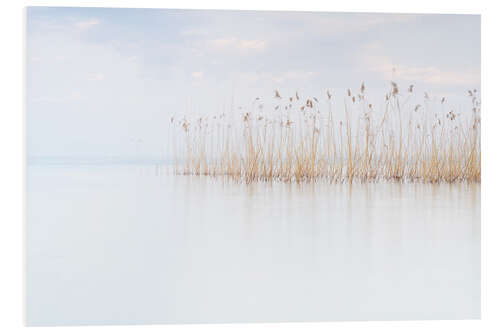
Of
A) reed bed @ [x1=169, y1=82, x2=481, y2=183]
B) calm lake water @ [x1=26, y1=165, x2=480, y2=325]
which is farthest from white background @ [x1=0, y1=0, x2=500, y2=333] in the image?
reed bed @ [x1=169, y1=82, x2=481, y2=183]

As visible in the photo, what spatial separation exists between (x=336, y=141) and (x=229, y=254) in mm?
950

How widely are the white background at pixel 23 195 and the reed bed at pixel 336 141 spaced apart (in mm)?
419

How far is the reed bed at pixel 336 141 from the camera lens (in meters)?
3.32

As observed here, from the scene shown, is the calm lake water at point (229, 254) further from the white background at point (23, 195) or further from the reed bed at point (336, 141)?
the reed bed at point (336, 141)

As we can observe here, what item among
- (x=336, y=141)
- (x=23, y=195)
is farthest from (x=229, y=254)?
(x=23, y=195)

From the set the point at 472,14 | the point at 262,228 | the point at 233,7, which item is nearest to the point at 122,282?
the point at 262,228

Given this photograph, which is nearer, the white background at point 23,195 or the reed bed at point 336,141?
the white background at point 23,195

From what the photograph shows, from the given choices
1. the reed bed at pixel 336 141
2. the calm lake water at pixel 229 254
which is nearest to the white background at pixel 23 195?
the calm lake water at pixel 229 254

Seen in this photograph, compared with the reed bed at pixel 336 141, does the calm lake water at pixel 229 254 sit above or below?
below

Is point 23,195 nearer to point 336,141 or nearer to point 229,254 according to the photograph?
point 229,254

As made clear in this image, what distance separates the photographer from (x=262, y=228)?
3.22 metres

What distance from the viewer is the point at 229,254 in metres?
3.13

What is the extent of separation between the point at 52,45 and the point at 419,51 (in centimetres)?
A: 202

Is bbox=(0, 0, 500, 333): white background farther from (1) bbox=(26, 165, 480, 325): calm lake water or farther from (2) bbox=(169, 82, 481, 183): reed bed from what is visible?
(2) bbox=(169, 82, 481, 183): reed bed
